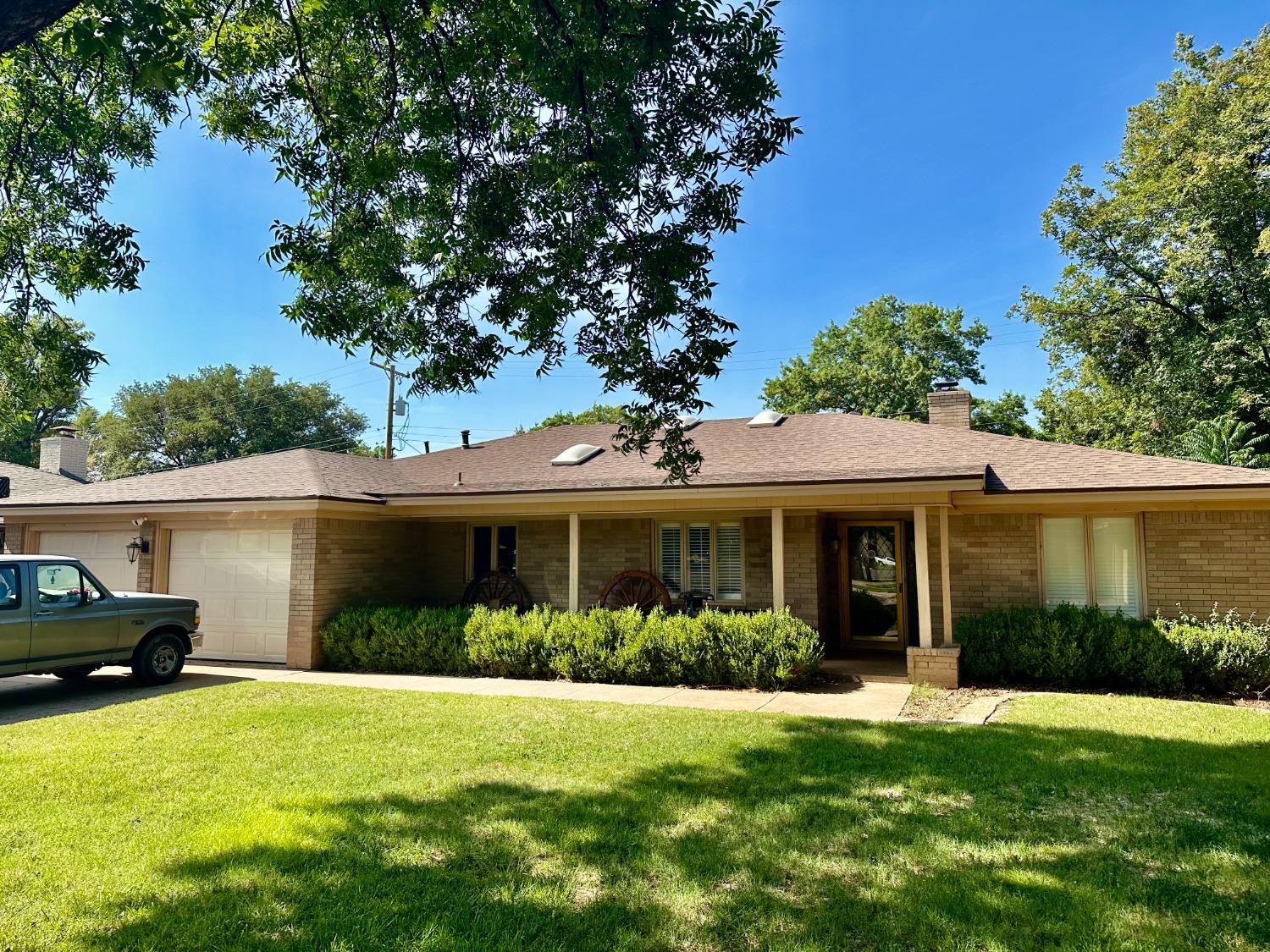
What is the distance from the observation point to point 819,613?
1162cm

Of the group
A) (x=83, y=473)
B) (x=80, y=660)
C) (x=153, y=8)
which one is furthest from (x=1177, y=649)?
(x=83, y=473)

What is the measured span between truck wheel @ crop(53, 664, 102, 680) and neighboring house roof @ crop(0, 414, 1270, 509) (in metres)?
2.95

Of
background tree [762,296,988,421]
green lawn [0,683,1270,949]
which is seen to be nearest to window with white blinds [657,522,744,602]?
green lawn [0,683,1270,949]

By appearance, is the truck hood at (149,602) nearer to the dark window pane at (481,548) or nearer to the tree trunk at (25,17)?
the dark window pane at (481,548)

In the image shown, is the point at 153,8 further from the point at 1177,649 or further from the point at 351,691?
the point at 1177,649

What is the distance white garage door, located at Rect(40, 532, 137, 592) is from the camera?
1256 centimetres

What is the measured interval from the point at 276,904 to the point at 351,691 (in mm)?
5884

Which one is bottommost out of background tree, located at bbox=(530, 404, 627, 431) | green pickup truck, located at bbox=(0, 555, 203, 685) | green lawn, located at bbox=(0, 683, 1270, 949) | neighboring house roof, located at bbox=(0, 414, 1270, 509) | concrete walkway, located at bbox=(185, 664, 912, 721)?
concrete walkway, located at bbox=(185, 664, 912, 721)

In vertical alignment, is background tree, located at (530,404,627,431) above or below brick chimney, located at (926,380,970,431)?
above

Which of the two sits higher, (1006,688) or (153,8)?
(153,8)

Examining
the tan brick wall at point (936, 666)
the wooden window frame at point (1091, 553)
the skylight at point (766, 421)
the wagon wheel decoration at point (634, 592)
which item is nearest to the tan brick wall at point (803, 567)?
the wagon wheel decoration at point (634, 592)

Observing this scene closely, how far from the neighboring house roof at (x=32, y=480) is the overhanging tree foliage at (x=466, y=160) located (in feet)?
52.6

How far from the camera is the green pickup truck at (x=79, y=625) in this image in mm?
7926

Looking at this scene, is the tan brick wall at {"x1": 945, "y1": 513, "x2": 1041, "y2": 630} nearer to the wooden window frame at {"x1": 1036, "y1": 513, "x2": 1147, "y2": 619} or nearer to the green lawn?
the wooden window frame at {"x1": 1036, "y1": 513, "x2": 1147, "y2": 619}
